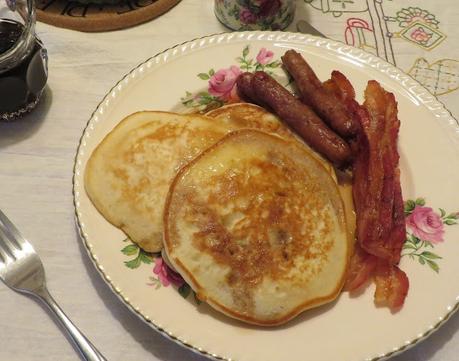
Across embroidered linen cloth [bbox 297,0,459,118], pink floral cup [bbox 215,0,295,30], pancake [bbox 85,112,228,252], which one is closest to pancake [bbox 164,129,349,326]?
pancake [bbox 85,112,228,252]

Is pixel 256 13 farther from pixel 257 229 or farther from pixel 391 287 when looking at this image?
pixel 391 287

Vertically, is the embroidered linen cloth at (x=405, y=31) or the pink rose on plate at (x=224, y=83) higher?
the embroidered linen cloth at (x=405, y=31)

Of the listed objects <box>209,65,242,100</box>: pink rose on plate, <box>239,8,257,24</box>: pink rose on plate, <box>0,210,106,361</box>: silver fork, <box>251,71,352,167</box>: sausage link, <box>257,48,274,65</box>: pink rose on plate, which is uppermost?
<box>239,8,257,24</box>: pink rose on plate

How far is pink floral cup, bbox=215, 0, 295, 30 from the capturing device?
2139 millimetres

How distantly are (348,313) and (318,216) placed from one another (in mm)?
304

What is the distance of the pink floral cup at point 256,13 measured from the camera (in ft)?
7.02

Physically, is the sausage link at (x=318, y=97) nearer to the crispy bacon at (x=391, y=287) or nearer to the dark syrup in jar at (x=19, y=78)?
the crispy bacon at (x=391, y=287)

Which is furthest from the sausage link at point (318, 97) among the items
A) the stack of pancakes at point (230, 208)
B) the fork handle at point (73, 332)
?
the fork handle at point (73, 332)

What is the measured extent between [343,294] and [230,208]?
429 mm

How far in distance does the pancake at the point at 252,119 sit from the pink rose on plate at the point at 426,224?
0.32 metres

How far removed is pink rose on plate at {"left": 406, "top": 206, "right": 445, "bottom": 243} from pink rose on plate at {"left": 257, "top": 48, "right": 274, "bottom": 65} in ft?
2.67

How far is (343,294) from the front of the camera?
149cm

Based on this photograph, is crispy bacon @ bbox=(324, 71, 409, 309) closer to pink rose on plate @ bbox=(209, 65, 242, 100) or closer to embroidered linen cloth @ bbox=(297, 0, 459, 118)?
pink rose on plate @ bbox=(209, 65, 242, 100)

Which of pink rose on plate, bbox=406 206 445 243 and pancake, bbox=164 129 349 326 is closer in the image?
pancake, bbox=164 129 349 326
